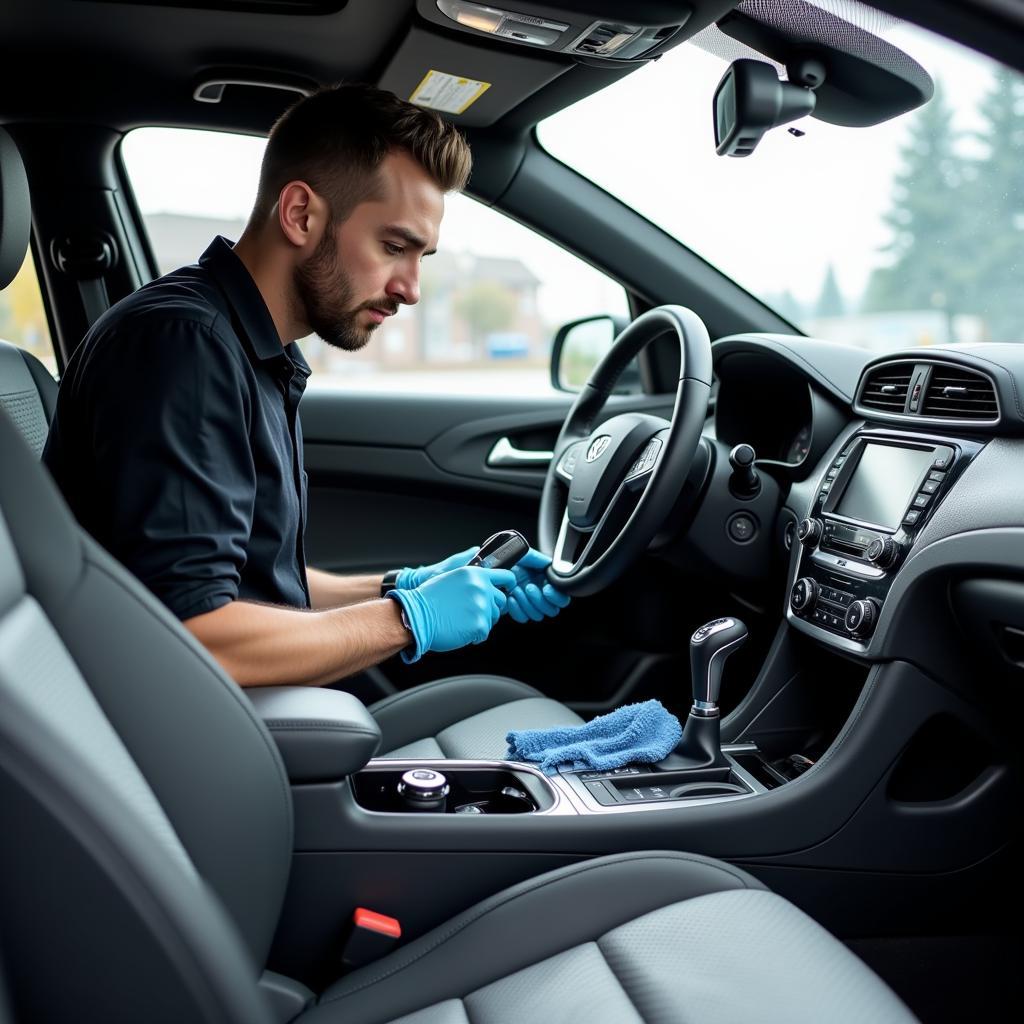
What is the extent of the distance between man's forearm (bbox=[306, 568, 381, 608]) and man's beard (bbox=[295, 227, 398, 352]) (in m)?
0.53

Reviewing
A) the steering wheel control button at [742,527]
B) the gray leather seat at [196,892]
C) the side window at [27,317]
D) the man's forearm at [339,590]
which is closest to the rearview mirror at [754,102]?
the steering wheel control button at [742,527]

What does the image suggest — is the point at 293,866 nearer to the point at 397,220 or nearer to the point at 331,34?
the point at 397,220

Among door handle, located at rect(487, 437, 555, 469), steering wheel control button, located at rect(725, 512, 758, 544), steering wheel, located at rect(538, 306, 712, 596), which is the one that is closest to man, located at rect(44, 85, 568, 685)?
steering wheel, located at rect(538, 306, 712, 596)

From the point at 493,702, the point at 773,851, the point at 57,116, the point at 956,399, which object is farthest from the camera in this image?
the point at 57,116

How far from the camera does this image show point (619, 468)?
2016mm

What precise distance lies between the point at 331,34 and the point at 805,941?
1.93 m

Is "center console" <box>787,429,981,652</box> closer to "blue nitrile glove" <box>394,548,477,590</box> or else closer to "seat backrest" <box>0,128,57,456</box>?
"blue nitrile glove" <box>394,548,477,590</box>

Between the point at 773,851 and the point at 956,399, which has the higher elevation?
the point at 956,399

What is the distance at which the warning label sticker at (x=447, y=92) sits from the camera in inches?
92.7

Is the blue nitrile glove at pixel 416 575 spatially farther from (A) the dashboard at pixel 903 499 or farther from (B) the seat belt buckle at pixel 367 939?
(B) the seat belt buckle at pixel 367 939

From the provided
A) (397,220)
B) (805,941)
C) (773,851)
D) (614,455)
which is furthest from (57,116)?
(805,941)

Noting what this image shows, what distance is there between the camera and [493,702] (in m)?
2.02

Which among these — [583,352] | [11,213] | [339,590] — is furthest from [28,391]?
[583,352]

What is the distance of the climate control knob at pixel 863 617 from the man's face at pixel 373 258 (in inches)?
33.8
